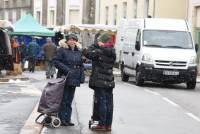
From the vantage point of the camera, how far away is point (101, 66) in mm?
11336

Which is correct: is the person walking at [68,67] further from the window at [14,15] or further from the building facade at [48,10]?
the window at [14,15]

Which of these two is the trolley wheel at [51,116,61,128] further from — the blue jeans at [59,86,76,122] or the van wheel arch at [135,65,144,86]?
the van wheel arch at [135,65,144,86]

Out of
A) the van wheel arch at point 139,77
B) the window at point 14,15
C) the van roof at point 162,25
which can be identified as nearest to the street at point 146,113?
the van wheel arch at point 139,77

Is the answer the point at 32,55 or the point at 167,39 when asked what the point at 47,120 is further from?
the point at 32,55

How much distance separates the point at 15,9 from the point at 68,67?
5675 centimetres

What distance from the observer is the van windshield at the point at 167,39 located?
23952mm

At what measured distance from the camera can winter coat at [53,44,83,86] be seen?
448 inches

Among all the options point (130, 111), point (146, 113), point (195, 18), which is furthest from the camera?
point (195, 18)

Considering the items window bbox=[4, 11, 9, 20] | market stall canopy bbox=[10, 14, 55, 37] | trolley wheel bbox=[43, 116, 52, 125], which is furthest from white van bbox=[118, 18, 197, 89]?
window bbox=[4, 11, 9, 20]

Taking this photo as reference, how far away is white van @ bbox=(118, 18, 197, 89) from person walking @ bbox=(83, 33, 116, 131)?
12.0 meters

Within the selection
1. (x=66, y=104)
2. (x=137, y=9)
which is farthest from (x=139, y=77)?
(x=137, y=9)

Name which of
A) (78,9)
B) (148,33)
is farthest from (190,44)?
(78,9)

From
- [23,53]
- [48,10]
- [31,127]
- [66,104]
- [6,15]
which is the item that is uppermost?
[48,10]

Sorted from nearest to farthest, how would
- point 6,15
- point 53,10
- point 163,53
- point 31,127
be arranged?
point 31,127 < point 163,53 < point 53,10 < point 6,15
